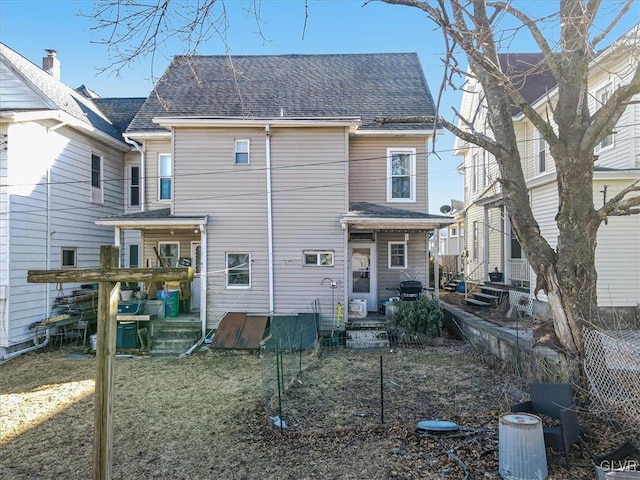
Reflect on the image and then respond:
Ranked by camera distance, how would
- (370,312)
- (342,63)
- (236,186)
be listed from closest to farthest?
(236,186) → (370,312) → (342,63)

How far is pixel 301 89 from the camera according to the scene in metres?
13.9

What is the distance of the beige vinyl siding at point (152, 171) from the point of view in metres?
12.8

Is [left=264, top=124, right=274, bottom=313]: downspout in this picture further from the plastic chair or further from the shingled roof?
the plastic chair

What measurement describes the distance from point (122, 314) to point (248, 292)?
323 centimetres

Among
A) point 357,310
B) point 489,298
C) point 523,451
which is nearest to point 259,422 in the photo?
point 523,451

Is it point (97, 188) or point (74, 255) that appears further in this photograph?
point (97, 188)

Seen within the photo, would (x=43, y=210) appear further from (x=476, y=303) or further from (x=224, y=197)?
(x=476, y=303)

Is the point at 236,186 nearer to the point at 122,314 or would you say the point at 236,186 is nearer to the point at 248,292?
the point at 248,292

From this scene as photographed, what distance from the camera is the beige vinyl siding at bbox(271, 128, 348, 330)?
11.2m

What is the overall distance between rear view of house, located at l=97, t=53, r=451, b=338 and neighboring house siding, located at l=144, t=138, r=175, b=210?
0.21 m

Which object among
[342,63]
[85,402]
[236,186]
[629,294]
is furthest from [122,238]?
[629,294]

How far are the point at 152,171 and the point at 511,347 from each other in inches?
436

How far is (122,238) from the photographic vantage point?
13.7 m

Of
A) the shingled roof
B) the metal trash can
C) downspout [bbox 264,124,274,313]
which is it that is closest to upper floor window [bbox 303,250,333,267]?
downspout [bbox 264,124,274,313]
